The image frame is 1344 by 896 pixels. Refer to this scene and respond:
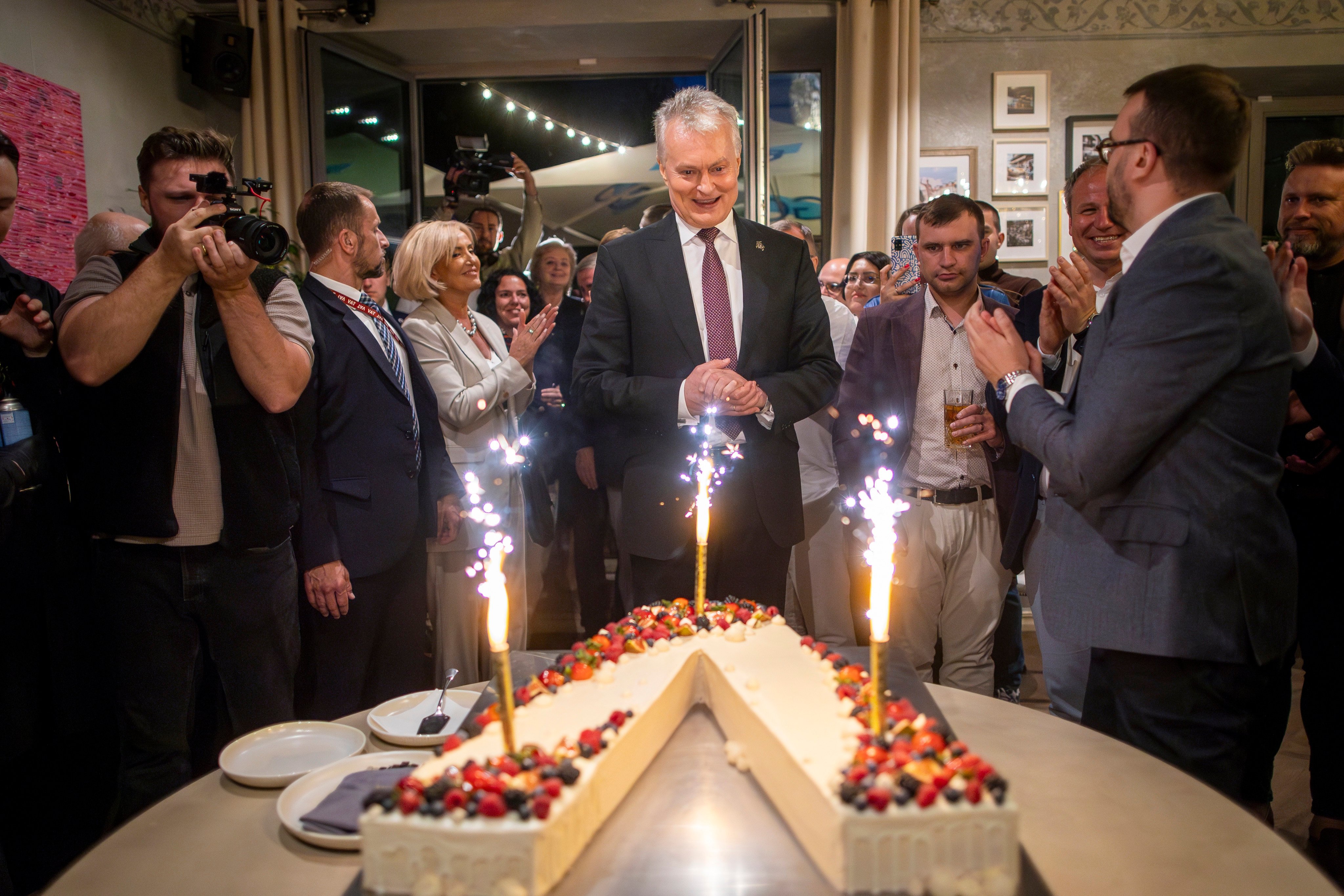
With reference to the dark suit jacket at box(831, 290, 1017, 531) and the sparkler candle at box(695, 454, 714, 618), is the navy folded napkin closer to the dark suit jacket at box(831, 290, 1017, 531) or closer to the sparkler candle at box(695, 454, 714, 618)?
the sparkler candle at box(695, 454, 714, 618)

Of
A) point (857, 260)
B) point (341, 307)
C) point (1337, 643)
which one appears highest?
point (857, 260)

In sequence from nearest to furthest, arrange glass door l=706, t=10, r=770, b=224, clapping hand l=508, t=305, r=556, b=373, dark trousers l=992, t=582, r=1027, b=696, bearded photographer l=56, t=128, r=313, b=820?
bearded photographer l=56, t=128, r=313, b=820 → clapping hand l=508, t=305, r=556, b=373 → dark trousers l=992, t=582, r=1027, b=696 → glass door l=706, t=10, r=770, b=224

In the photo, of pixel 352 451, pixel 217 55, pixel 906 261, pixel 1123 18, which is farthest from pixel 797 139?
pixel 352 451

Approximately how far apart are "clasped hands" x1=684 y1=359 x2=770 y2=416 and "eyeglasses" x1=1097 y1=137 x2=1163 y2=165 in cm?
79

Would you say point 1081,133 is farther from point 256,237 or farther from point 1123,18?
point 256,237

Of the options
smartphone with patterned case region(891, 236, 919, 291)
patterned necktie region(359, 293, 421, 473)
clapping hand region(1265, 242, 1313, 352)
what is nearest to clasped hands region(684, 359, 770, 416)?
patterned necktie region(359, 293, 421, 473)

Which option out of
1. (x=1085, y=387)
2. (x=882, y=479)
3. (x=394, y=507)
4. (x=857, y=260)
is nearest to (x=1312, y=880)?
(x=1085, y=387)

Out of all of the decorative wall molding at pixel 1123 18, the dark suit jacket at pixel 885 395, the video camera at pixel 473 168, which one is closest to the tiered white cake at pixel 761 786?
the dark suit jacket at pixel 885 395

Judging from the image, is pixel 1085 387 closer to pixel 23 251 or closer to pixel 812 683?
pixel 812 683

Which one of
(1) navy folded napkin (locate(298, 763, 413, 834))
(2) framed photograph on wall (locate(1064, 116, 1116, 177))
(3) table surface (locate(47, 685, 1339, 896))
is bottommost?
(3) table surface (locate(47, 685, 1339, 896))

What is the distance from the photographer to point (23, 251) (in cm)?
375

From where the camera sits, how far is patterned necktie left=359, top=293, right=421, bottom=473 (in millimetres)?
2279

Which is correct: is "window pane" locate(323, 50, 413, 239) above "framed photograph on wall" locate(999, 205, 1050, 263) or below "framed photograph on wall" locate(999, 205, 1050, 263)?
above

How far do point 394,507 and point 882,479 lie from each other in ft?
3.95
